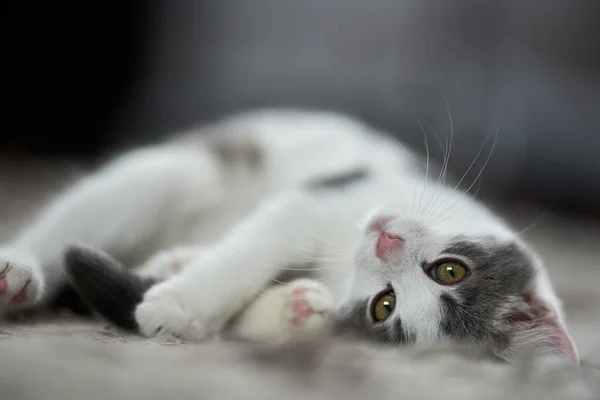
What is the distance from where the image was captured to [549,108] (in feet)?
7.14

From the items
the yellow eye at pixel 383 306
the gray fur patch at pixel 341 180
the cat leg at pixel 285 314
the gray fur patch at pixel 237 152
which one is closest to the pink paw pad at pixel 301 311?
the cat leg at pixel 285 314

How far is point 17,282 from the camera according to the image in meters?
0.94

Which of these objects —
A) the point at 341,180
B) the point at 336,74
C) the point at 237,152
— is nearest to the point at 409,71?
the point at 336,74

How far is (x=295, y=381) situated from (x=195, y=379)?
10cm

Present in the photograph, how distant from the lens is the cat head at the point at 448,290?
0.95 meters

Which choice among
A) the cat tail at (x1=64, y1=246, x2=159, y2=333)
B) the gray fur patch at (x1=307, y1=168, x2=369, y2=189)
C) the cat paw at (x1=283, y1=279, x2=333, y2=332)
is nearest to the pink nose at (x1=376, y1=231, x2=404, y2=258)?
the cat paw at (x1=283, y1=279, x2=333, y2=332)

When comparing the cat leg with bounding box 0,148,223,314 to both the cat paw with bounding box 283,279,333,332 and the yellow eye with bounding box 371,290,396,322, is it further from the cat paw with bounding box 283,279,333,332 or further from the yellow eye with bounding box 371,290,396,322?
the yellow eye with bounding box 371,290,396,322

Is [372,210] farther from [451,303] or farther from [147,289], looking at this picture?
[147,289]

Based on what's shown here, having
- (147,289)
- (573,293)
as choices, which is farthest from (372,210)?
(573,293)

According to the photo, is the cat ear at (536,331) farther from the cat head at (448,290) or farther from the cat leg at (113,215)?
the cat leg at (113,215)

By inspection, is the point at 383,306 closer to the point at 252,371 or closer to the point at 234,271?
the point at 234,271

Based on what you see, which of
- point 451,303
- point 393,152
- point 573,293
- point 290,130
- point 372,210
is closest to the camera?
point 451,303

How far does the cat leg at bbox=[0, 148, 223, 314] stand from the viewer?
0.98 metres

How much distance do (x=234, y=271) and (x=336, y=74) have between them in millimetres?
1436
